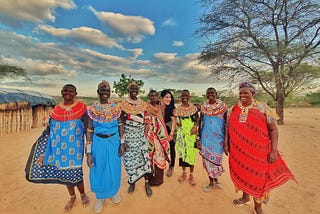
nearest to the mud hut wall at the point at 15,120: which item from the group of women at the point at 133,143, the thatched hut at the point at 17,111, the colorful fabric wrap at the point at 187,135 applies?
the thatched hut at the point at 17,111

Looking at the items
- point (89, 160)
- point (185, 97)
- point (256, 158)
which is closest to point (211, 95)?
point (185, 97)

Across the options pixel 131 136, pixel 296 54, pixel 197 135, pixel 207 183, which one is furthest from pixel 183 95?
pixel 296 54

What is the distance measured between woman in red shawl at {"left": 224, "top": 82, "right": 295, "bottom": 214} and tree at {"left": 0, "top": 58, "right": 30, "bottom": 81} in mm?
18062

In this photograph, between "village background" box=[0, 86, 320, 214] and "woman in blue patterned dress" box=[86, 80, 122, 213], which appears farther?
"village background" box=[0, 86, 320, 214]

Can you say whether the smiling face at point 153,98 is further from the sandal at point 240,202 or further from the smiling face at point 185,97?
the sandal at point 240,202

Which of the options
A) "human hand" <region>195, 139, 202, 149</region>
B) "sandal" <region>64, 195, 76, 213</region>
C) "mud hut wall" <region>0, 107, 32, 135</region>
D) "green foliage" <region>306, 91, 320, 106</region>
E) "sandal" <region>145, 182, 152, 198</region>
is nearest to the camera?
"sandal" <region>64, 195, 76, 213</region>

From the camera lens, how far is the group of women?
244cm

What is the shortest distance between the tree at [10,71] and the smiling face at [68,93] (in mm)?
16435

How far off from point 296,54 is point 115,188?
10.9 m

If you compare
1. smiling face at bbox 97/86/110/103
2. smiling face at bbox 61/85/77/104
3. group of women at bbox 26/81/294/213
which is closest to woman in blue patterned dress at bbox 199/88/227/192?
group of women at bbox 26/81/294/213

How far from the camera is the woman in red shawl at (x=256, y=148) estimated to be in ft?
7.87

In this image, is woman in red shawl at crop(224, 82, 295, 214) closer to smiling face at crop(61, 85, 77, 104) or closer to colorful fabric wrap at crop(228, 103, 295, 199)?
colorful fabric wrap at crop(228, 103, 295, 199)

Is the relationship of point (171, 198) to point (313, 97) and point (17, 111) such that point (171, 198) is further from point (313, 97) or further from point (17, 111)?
point (313, 97)

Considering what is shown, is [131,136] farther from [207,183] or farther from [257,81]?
[257,81]
